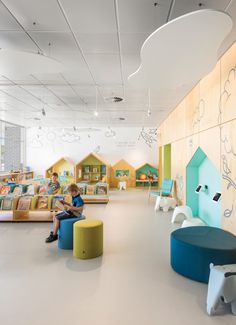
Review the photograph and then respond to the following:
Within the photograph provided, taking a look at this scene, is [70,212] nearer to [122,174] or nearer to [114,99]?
[114,99]

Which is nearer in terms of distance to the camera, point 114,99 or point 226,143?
point 226,143

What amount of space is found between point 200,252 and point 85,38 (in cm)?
323

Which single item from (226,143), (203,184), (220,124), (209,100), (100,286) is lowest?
(100,286)

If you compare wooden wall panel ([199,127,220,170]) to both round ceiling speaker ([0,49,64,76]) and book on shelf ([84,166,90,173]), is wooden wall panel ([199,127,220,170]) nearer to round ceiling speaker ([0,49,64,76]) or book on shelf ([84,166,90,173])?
round ceiling speaker ([0,49,64,76])

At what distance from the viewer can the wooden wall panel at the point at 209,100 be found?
3747 mm

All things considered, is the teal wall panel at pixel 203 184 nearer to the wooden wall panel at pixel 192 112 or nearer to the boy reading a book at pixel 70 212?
the wooden wall panel at pixel 192 112

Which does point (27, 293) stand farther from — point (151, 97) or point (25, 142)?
point (25, 142)

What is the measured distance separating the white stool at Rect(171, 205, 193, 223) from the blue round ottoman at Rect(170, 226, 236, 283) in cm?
181

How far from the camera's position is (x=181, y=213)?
17.1ft

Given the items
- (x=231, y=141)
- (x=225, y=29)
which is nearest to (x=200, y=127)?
(x=231, y=141)

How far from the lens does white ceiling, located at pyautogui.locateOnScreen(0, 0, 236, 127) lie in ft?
7.74

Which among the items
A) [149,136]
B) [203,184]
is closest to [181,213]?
[203,184]

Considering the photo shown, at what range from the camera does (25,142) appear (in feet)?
37.2

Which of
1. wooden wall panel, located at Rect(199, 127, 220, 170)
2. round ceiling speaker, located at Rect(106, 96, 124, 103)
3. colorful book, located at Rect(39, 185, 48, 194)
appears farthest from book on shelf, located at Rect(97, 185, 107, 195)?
wooden wall panel, located at Rect(199, 127, 220, 170)
